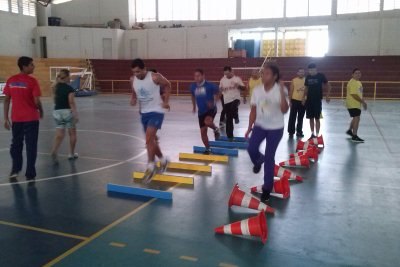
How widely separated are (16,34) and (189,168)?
108 ft

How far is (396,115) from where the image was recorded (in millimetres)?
17641

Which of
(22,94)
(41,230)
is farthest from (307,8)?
(41,230)

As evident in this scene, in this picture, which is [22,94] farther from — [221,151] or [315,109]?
[315,109]

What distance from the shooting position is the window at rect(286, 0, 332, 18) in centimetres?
3456

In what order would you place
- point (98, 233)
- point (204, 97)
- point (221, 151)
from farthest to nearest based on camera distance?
point (221, 151) < point (204, 97) < point (98, 233)

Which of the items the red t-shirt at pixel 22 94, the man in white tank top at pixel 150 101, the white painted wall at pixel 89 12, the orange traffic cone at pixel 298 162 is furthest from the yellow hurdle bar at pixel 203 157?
the white painted wall at pixel 89 12

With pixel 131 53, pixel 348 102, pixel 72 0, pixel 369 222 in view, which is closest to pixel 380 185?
pixel 369 222

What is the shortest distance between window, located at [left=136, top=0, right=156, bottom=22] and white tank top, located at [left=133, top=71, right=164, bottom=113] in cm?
3583

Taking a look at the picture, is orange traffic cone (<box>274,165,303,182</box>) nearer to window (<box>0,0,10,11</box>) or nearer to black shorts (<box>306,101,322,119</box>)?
black shorts (<box>306,101,322,119</box>)

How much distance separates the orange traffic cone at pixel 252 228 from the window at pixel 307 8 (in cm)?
3379

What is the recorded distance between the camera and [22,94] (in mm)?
6762

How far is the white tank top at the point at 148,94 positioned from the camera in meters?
6.64

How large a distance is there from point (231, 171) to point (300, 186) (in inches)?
60.4

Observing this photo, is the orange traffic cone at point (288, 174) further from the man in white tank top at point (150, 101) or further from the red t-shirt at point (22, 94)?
the red t-shirt at point (22, 94)
